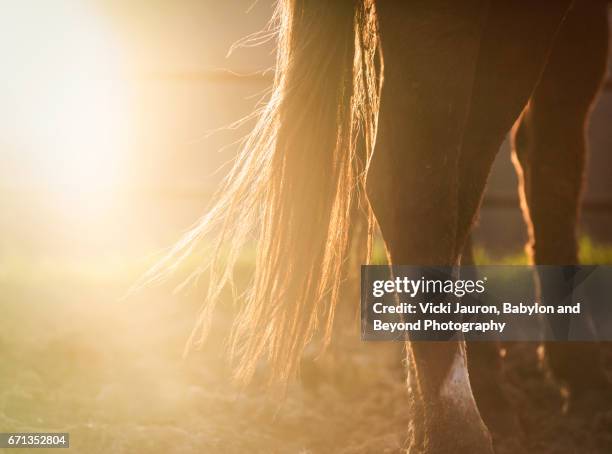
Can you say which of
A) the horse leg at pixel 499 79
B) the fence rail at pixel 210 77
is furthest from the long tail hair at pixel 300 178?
the fence rail at pixel 210 77

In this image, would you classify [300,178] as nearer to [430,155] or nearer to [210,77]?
[430,155]

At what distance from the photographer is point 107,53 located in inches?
67.6

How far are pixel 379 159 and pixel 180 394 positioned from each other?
67 centimetres

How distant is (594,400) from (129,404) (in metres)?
0.79

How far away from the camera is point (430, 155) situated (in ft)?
2.79

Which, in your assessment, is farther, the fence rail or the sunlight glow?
the fence rail

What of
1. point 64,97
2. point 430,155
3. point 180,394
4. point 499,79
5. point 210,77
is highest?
point 210,77

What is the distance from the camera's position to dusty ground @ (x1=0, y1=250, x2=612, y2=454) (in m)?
1.16

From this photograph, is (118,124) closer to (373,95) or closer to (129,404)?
(129,404)

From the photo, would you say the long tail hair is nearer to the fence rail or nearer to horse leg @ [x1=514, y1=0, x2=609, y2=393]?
horse leg @ [x1=514, y1=0, x2=609, y2=393]

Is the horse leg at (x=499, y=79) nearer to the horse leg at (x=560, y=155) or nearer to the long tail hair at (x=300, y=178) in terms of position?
the long tail hair at (x=300, y=178)

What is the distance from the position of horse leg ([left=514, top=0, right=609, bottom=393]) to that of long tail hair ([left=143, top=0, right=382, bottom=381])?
1.37 feet

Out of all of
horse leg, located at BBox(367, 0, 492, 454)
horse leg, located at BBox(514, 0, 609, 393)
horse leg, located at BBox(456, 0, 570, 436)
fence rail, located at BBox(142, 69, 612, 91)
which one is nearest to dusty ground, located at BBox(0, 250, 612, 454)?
horse leg, located at BBox(514, 0, 609, 393)

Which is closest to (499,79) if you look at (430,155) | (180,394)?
(430,155)
